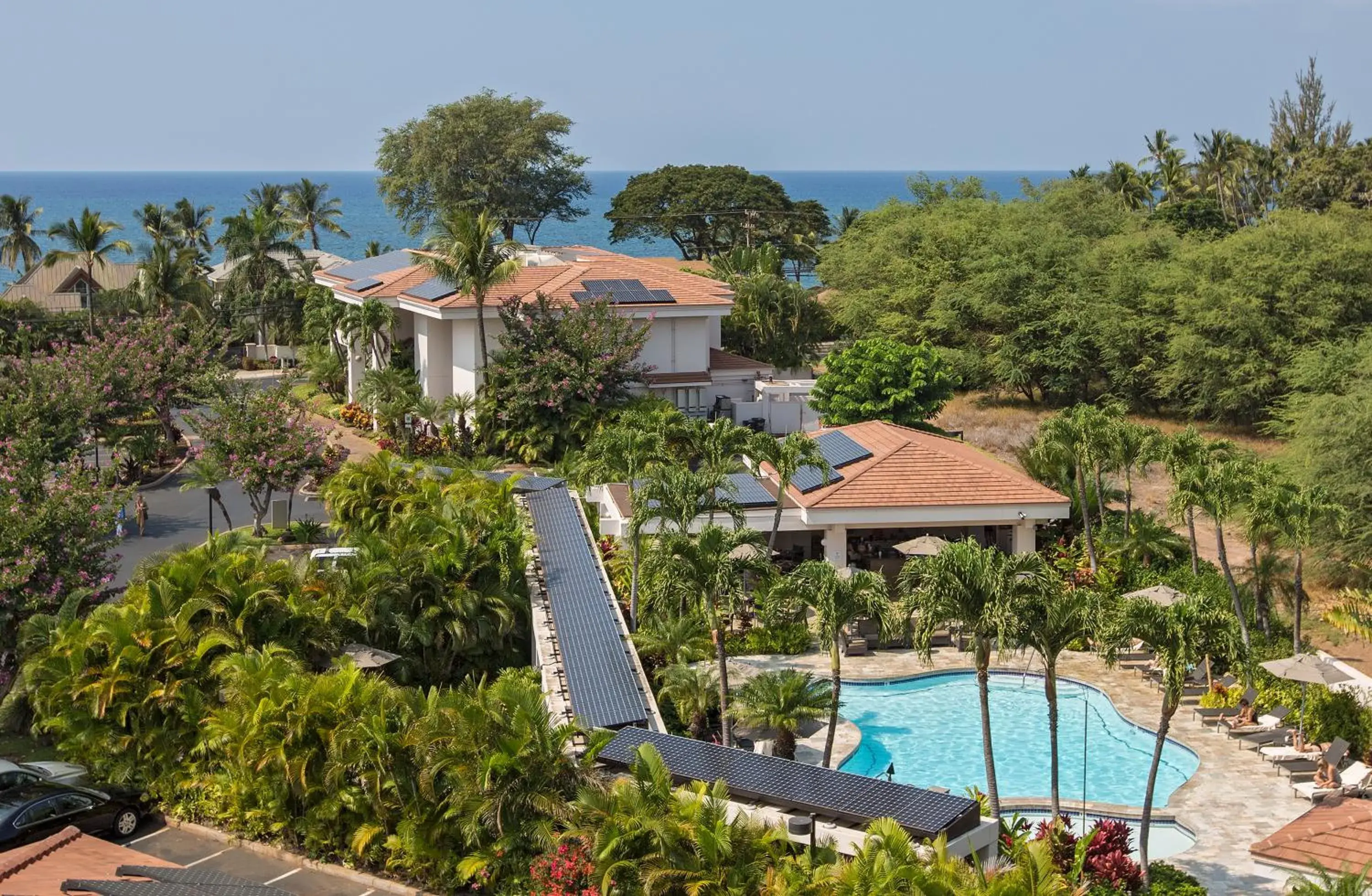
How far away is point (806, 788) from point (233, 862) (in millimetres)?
8594

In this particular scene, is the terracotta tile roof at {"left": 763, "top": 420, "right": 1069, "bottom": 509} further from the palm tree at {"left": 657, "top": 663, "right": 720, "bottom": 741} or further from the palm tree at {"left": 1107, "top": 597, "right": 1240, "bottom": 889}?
the palm tree at {"left": 1107, "top": 597, "right": 1240, "bottom": 889}

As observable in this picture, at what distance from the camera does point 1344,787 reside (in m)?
22.8

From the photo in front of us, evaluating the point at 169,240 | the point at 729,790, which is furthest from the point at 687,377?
the point at 169,240

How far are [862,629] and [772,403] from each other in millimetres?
17178

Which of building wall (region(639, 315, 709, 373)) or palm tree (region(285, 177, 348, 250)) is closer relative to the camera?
building wall (region(639, 315, 709, 373))

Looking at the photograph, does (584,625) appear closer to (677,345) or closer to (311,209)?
(677,345)

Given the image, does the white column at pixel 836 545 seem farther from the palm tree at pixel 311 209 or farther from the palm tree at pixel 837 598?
the palm tree at pixel 311 209

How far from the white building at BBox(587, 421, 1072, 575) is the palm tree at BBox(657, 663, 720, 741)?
7.73 meters

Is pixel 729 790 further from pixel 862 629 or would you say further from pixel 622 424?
pixel 622 424

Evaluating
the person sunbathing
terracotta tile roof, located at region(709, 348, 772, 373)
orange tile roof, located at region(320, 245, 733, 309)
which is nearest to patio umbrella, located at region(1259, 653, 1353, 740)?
the person sunbathing

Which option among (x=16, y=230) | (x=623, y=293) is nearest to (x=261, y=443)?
(x=623, y=293)

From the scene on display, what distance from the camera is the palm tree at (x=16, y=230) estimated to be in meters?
70.1

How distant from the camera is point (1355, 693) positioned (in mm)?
25688

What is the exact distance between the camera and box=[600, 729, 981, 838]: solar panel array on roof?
17.3 m
